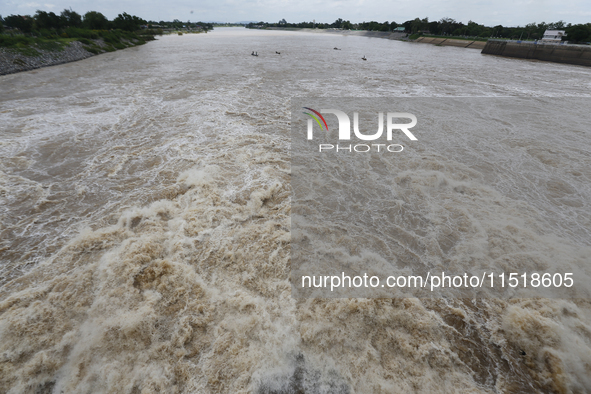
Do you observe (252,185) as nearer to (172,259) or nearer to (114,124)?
(172,259)

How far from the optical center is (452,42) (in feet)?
227

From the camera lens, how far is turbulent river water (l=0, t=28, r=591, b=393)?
3896 millimetres

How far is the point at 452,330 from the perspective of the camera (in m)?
4.49

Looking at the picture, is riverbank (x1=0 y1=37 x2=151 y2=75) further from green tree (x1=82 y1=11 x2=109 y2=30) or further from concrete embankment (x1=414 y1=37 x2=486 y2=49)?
concrete embankment (x1=414 y1=37 x2=486 y2=49)

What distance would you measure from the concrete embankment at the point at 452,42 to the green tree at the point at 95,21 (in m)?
81.7

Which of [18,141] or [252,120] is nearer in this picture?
[18,141]

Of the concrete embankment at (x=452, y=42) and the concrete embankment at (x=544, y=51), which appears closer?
the concrete embankment at (x=544, y=51)

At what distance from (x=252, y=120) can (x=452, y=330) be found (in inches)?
460

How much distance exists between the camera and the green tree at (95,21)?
53.1m

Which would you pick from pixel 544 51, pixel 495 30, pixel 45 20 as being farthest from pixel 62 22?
pixel 495 30

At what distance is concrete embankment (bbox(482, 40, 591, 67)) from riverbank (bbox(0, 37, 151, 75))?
6637 centimetres

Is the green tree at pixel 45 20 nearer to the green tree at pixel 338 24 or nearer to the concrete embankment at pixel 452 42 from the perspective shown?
the concrete embankment at pixel 452 42

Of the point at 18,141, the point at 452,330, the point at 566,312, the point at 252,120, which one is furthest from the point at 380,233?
the point at 18,141

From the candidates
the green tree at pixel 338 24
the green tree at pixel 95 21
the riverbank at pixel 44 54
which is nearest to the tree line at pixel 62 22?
the green tree at pixel 95 21
